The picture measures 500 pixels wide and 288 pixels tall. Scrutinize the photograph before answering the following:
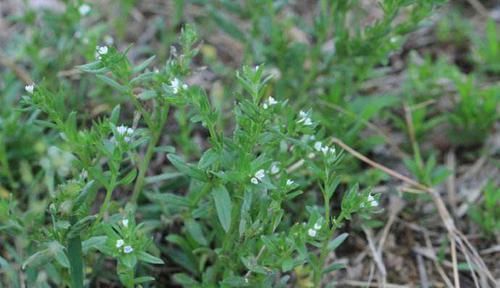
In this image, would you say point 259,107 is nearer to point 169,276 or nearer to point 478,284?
point 169,276

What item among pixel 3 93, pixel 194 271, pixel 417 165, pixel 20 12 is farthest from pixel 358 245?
pixel 20 12

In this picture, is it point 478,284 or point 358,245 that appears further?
point 358,245

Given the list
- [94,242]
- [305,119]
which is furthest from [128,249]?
[305,119]

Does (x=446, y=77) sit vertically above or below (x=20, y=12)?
above

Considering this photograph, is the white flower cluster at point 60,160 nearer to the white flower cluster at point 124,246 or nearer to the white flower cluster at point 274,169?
the white flower cluster at point 124,246

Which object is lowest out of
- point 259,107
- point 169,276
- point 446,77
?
point 169,276

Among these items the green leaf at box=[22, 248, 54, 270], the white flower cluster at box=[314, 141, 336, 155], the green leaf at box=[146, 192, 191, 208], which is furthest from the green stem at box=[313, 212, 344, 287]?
the green leaf at box=[22, 248, 54, 270]

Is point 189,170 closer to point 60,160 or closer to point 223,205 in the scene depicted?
point 223,205

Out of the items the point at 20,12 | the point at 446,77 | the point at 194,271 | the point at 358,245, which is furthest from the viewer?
the point at 20,12

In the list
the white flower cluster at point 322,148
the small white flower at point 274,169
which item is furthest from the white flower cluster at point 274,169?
the white flower cluster at point 322,148
